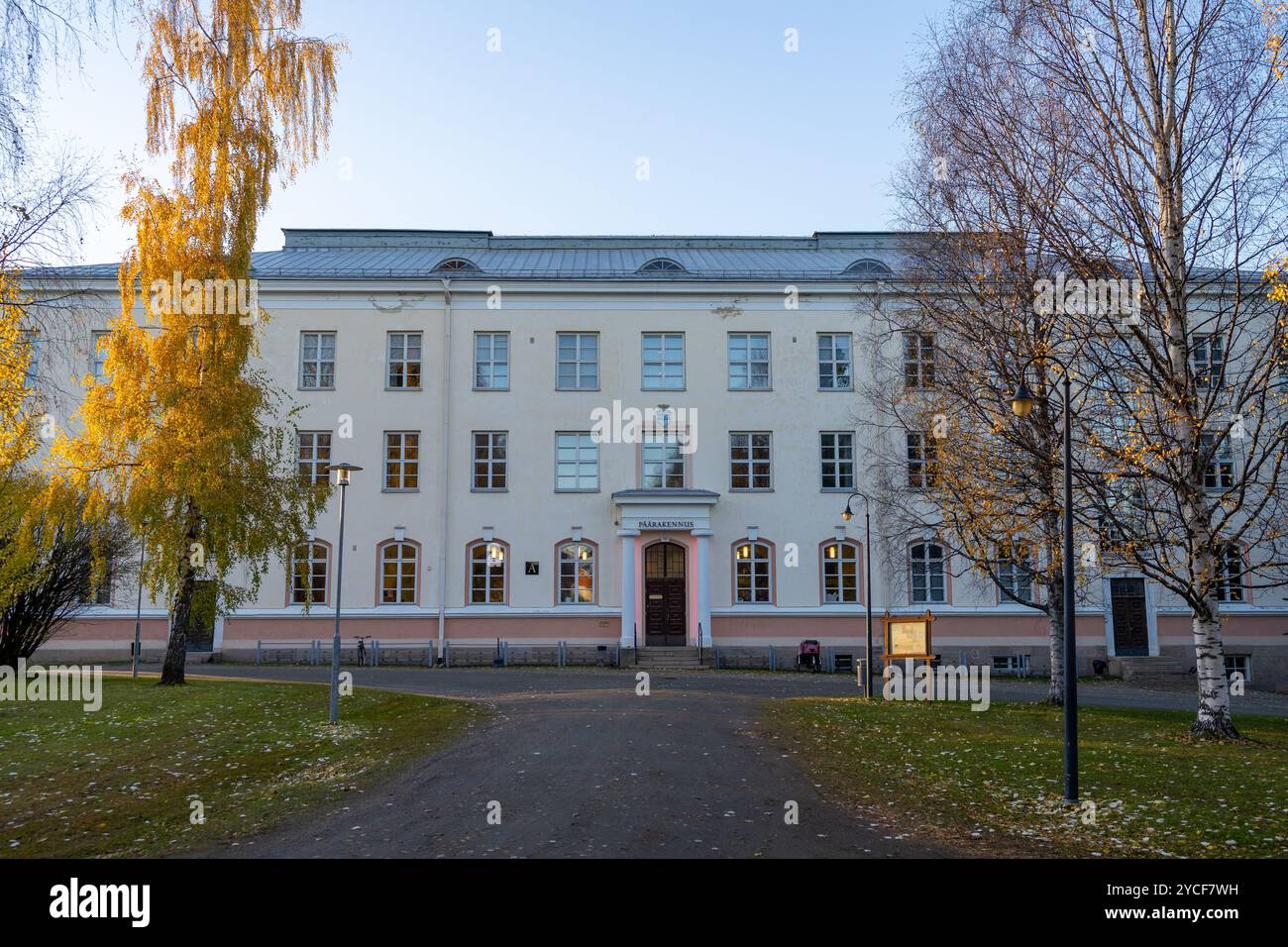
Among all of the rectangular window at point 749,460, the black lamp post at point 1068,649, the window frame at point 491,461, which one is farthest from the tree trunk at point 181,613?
the rectangular window at point 749,460

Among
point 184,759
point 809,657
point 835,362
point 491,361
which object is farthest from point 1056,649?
point 491,361

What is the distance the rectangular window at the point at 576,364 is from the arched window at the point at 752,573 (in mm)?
8019

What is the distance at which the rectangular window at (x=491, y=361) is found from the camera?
35.2 m

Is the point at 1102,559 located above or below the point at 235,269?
below

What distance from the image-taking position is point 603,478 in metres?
34.5

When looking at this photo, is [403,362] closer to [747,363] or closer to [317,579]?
[317,579]

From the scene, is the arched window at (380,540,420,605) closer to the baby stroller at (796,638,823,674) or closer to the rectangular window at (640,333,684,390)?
the rectangular window at (640,333,684,390)

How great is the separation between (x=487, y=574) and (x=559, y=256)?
46.9 feet

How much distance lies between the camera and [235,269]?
22391mm

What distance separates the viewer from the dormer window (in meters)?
37.2

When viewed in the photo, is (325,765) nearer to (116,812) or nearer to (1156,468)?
(116,812)

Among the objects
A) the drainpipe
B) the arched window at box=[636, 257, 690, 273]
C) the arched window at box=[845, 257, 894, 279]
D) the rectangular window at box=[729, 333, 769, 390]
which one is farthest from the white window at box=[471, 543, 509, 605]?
the arched window at box=[845, 257, 894, 279]
